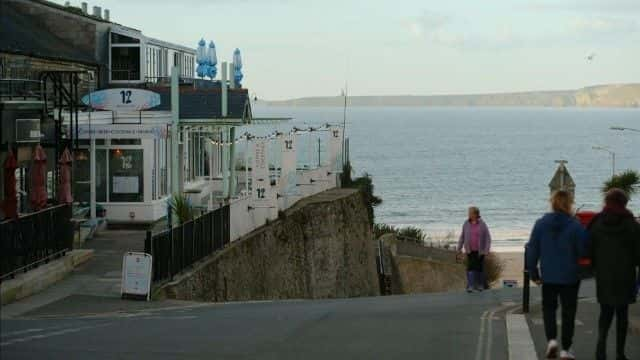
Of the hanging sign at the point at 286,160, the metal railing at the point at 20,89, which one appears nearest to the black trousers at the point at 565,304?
the metal railing at the point at 20,89

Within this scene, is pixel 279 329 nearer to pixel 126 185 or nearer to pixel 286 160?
pixel 126 185

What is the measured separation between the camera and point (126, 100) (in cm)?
3409

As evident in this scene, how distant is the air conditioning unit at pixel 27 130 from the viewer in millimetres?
29734

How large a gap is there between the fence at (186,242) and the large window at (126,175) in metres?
6.40

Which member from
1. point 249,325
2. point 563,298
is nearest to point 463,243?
point 249,325

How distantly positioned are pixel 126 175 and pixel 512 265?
41628 millimetres

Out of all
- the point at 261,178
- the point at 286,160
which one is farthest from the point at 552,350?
the point at 286,160

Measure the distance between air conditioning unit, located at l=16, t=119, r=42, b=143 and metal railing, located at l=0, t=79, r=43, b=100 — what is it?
63 cm

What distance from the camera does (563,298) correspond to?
12.2 metres

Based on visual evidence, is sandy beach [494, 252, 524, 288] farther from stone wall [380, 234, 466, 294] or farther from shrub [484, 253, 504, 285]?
stone wall [380, 234, 466, 294]

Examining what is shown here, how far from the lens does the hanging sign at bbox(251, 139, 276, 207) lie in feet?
105

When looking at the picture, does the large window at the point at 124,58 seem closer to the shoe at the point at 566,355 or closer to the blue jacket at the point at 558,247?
the blue jacket at the point at 558,247

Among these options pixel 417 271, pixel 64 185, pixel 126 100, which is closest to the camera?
pixel 64 185

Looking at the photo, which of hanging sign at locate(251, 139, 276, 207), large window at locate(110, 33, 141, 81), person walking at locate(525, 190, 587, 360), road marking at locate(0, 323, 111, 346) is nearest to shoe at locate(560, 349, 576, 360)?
person walking at locate(525, 190, 587, 360)
